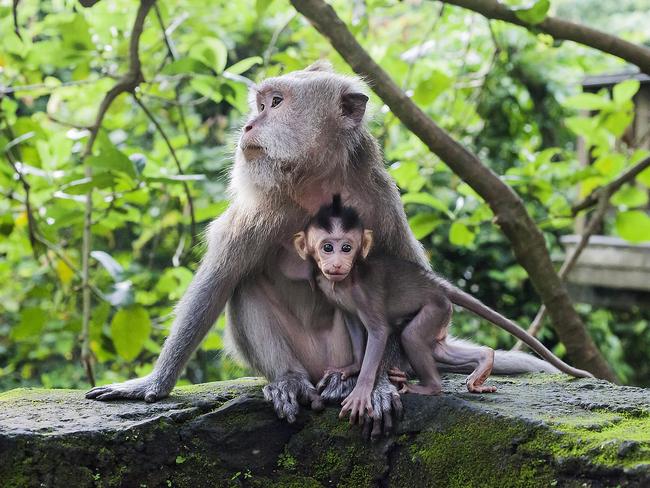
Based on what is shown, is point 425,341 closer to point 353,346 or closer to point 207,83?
point 353,346

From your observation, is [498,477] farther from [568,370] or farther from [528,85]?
[528,85]

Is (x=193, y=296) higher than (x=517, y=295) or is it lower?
higher

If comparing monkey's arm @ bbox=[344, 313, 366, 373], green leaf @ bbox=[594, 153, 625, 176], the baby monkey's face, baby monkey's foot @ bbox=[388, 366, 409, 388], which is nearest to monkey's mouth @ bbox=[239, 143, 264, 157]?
the baby monkey's face

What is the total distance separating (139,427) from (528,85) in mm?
8694

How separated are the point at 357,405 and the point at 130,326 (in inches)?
69.9

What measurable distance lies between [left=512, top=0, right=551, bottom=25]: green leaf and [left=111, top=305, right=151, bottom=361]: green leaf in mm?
2592

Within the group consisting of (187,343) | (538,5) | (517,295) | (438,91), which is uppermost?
(538,5)

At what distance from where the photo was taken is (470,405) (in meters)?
3.28

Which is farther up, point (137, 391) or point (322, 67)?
point (322, 67)

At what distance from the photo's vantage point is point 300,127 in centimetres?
390

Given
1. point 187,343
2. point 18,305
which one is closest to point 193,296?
point 187,343

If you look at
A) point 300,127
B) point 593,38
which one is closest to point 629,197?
point 593,38

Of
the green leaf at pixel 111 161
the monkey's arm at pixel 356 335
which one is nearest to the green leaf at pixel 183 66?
the green leaf at pixel 111 161

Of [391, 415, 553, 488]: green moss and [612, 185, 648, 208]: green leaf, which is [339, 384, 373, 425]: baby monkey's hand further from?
[612, 185, 648, 208]: green leaf
